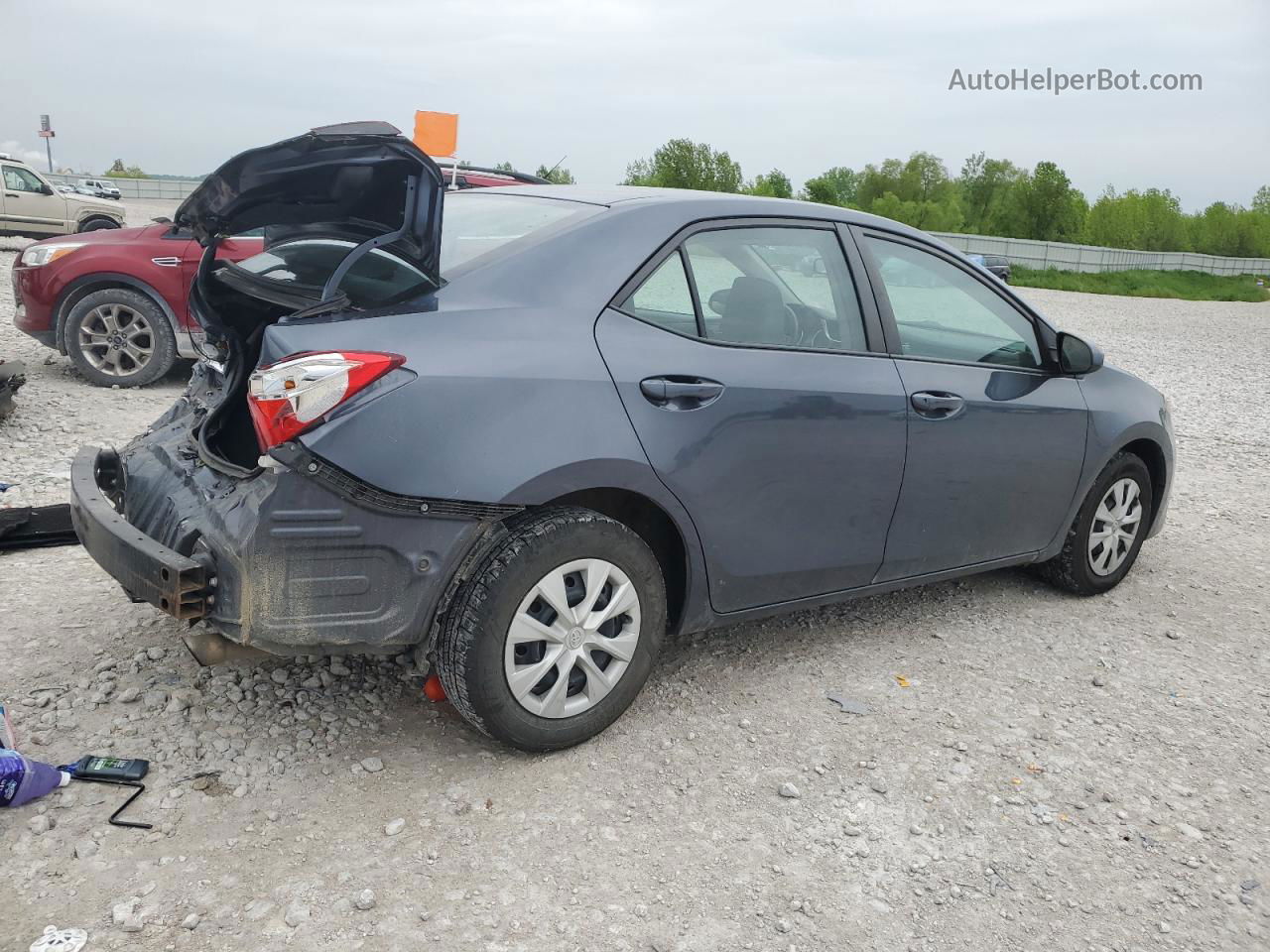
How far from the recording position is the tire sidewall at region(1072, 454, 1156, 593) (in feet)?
15.8

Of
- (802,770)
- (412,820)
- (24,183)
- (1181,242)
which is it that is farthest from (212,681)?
(1181,242)

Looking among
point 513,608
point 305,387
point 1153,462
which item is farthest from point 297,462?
point 1153,462

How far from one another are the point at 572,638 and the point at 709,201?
1.54 metres

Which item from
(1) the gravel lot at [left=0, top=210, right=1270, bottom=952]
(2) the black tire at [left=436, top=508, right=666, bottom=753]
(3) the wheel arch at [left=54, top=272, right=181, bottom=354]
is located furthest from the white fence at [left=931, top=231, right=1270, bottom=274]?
(2) the black tire at [left=436, top=508, right=666, bottom=753]

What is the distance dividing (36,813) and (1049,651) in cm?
361

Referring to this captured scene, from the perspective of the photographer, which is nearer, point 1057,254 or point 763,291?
point 763,291

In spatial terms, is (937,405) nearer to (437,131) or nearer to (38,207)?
(437,131)

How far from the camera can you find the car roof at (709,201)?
3590 mm

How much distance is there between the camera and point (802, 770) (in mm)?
3363

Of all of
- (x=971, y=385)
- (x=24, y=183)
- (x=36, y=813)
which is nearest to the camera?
(x=36, y=813)

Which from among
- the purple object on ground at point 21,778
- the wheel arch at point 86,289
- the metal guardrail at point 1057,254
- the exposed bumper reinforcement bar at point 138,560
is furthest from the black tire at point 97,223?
the metal guardrail at point 1057,254

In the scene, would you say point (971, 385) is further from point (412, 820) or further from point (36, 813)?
point (36, 813)

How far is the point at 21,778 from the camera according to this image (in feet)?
9.45

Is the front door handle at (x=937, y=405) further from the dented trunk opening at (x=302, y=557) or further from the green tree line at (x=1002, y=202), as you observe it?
the green tree line at (x=1002, y=202)
